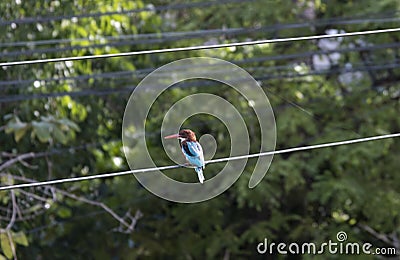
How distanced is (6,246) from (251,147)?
251cm

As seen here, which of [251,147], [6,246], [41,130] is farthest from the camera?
[251,147]

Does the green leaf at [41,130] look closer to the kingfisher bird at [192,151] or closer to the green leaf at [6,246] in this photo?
the green leaf at [6,246]

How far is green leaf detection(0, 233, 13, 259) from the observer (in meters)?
4.38

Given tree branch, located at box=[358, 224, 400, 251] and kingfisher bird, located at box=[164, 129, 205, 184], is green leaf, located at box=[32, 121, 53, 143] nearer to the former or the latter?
kingfisher bird, located at box=[164, 129, 205, 184]

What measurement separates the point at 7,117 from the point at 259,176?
1.77 meters

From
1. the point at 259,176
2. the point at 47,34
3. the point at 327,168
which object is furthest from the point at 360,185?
the point at 47,34

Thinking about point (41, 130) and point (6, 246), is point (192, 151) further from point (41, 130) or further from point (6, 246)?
point (41, 130)

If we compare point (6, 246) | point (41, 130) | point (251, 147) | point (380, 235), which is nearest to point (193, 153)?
point (6, 246)

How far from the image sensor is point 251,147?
6387 millimetres

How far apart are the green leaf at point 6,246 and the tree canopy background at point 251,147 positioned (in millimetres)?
1214

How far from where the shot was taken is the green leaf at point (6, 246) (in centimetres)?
438

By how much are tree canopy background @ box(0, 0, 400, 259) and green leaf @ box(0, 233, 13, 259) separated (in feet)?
3.98

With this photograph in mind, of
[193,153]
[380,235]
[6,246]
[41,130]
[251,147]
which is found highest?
[193,153]

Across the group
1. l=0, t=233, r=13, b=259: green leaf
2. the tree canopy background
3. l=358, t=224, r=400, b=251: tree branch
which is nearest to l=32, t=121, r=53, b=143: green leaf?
l=0, t=233, r=13, b=259: green leaf
